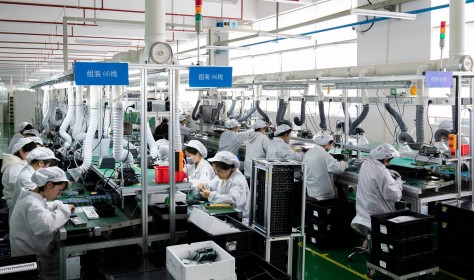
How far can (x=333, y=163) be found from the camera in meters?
5.80

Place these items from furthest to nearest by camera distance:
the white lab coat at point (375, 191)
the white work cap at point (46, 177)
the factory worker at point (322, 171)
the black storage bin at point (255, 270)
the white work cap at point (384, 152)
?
the factory worker at point (322, 171) < the white work cap at point (384, 152) < the white lab coat at point (375, 191) < the white work cap at point (46, 177) < the black storage bin at point (255, 270)

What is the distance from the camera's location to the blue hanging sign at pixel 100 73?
341 centimetres

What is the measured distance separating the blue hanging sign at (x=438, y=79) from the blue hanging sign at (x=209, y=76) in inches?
84.5

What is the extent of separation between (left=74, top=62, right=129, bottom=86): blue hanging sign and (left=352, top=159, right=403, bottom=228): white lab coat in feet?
9.56

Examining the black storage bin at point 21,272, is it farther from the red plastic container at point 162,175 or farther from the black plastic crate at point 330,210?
the black plastic crate at point 330,210

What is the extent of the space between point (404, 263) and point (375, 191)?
912mm

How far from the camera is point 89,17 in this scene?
30.1ft

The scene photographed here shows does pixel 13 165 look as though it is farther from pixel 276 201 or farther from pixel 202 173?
pixel 276 201

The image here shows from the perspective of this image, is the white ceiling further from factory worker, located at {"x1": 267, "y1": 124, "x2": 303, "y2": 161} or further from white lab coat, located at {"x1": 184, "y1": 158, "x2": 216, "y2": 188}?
white lab coat, located at {"x1": 184, "y1": 158, "x2": 216, "y2": 188}

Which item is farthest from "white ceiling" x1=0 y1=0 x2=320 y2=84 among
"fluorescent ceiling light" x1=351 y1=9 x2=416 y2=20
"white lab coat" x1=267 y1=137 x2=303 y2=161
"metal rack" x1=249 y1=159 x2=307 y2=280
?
"metal rack" x1=249 y1=159 x2=307 y2=280

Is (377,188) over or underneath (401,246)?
over

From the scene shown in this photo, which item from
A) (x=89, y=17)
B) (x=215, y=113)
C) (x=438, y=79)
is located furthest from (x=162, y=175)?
(x=215, y=113)

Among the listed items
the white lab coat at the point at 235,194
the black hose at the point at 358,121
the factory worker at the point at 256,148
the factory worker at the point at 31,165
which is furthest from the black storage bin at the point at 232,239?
the factory worker at the point at 256,148

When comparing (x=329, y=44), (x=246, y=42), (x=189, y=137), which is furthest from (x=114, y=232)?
(x=246, y=42)
